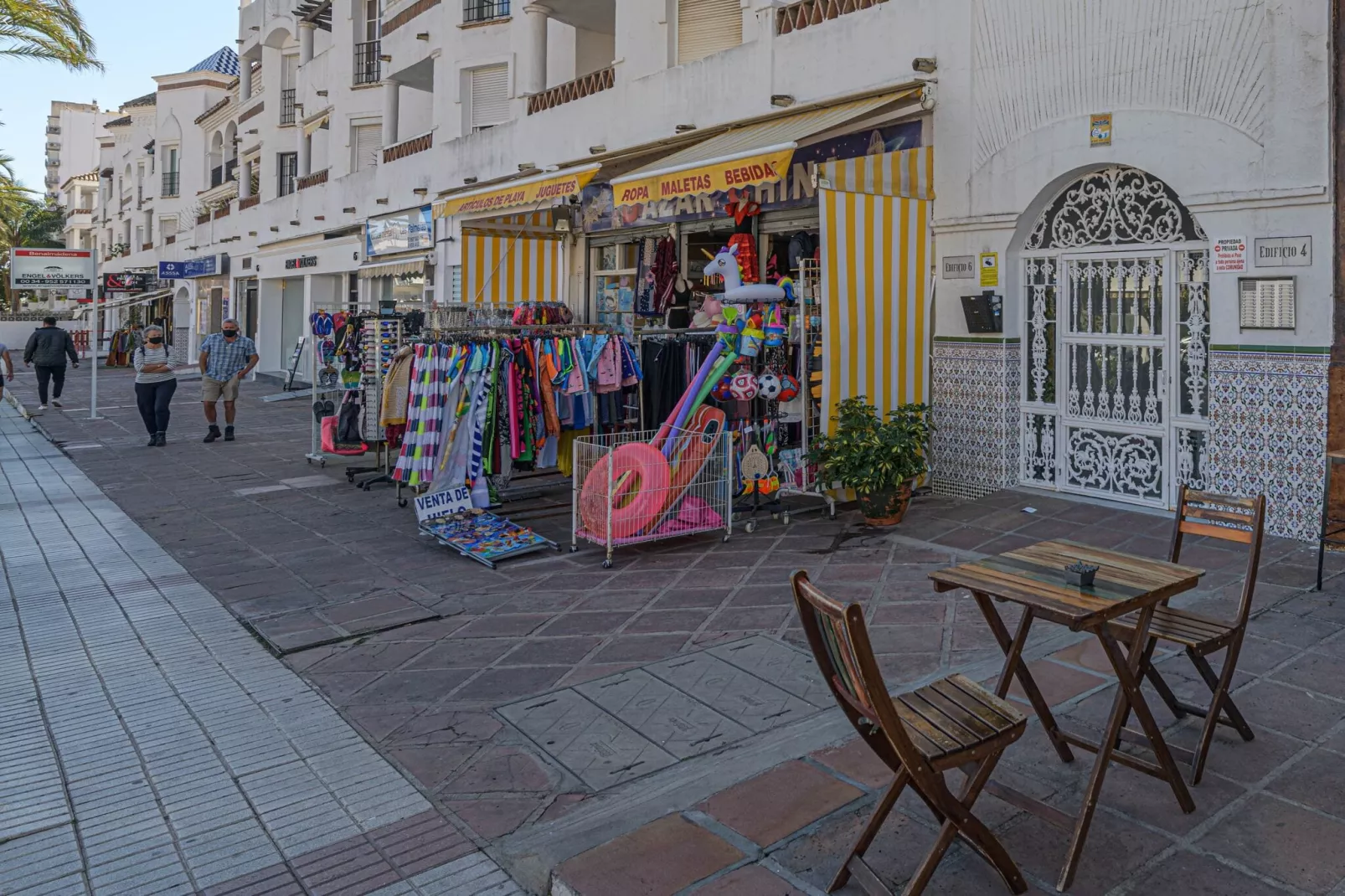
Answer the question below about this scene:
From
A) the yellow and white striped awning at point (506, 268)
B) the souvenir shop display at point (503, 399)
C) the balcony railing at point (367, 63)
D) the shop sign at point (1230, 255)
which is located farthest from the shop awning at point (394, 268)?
the shop sign at point (1230, 255)

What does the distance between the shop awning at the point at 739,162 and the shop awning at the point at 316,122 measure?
15.9 m

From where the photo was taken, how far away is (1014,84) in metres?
8.33

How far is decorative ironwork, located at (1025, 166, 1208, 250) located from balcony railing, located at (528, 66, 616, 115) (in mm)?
6851

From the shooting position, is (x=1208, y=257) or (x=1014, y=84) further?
(x=1014, y=84)

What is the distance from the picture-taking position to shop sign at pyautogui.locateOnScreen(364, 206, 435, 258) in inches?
688

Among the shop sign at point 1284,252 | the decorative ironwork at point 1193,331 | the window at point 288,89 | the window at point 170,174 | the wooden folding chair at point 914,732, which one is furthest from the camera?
the window at point 170,174

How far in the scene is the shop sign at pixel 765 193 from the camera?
901 cm

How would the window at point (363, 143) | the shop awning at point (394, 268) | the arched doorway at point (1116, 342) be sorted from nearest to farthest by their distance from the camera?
the arched doorway at point (1116, 342), the shop awning at point (394, 268), the window at point (363, 143)

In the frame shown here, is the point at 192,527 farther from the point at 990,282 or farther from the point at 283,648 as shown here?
the point at 990,282

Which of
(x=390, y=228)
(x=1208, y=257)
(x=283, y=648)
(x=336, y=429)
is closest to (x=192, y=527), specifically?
(x=336, y=429)

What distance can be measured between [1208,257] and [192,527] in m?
8.35

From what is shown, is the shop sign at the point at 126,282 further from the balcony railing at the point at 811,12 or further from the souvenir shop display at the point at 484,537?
the souvenir shop display at the point at 484,537

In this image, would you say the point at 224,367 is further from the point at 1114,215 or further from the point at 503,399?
the point at 1114,215

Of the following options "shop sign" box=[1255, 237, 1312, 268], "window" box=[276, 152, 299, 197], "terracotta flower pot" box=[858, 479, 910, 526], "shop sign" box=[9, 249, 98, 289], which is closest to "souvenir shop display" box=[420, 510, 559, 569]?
"terracotta flower pot" box=[858, 479, 910, 526]
